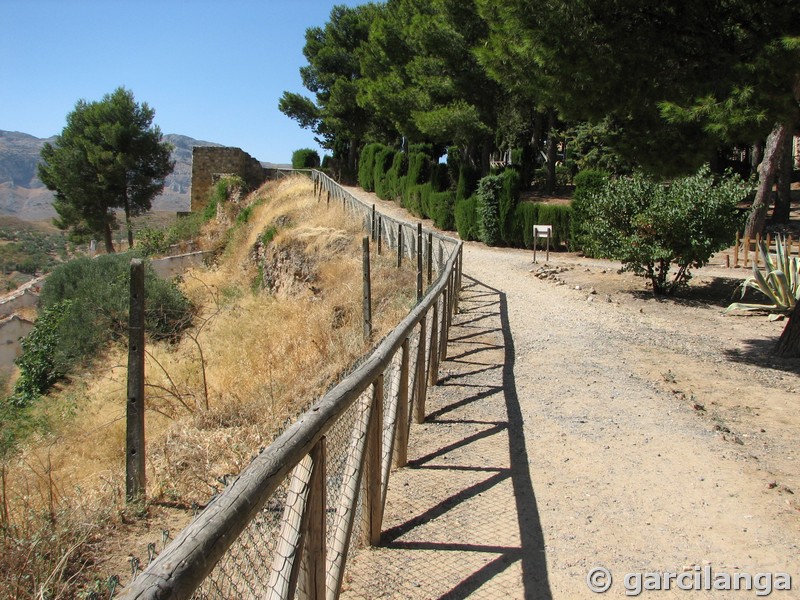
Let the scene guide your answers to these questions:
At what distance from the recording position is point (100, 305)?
15289 millimetres

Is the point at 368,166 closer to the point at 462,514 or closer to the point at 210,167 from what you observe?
the point at 210,167

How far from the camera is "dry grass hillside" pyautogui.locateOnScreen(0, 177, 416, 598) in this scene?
403 centimetres

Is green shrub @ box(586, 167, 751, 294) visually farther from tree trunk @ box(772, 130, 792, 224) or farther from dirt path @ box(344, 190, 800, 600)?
tree trunk @ box(772, 130, 792, 224)

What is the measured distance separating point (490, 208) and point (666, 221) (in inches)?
426

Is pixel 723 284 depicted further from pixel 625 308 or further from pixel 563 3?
pixel 563 3

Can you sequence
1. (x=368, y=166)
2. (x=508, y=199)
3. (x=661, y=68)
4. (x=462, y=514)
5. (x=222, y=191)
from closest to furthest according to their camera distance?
1. (x=462, y=514)
2. (x=661, y=68)
3. (x=508, y=199)
4. (x=222, y=191)
5. (x=368, y=166)

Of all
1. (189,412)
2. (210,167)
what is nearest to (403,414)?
(189,412)

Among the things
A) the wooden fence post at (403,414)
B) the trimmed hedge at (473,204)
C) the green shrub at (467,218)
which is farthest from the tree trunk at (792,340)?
the green shrub at (467,218)

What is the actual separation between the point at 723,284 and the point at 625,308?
11.4 ft

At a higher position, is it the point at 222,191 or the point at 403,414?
the point at 222,191

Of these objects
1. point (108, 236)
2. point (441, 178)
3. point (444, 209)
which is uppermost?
point (441, 178)

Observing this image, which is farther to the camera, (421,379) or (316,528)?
(421,379)

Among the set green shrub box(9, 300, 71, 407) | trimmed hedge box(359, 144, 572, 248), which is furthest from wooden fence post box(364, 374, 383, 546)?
trimmed hedge box(359, 144, 572, 248)

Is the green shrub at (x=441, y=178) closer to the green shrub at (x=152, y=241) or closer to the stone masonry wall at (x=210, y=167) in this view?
the stone masonry wall at (x=210, y=167)
